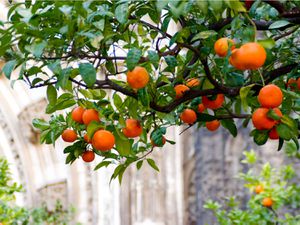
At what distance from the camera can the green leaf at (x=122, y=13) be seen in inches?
37.2

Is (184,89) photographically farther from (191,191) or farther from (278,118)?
(191,191)

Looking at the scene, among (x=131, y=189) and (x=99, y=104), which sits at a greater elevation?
(x=99, y=104)

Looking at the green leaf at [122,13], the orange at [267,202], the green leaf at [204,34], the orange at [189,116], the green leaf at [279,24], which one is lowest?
the orange at [267,202]

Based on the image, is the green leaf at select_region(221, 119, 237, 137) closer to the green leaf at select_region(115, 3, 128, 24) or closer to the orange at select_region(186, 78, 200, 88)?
the orange at select_region(186, 78, 200, 88)

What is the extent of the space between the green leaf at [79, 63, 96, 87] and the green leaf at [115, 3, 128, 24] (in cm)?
8

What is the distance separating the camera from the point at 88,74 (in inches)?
36.8

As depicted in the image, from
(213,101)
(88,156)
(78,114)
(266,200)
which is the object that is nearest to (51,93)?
(78,114)

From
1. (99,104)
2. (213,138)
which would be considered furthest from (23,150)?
(99,104)

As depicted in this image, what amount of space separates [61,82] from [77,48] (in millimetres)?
63

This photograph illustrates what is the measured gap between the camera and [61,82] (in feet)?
3.15

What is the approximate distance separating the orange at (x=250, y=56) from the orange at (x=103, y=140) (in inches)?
10.2

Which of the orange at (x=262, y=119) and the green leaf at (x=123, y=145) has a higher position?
the orange at (x=262, y=119)

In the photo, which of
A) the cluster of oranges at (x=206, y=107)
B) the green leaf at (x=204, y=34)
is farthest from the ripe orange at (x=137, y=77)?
the cluster of oranges at (x=206, y=107)

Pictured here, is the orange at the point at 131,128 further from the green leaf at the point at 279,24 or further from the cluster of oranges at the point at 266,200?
the cluster of oranges at the point at 266,200
